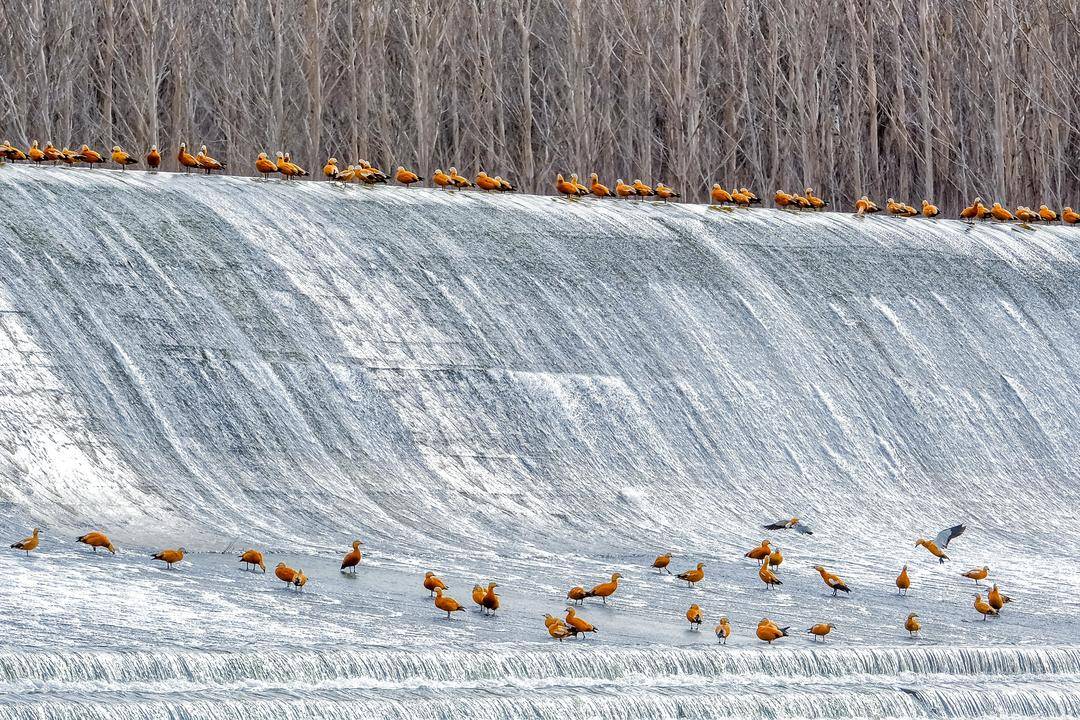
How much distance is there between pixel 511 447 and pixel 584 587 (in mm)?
3808

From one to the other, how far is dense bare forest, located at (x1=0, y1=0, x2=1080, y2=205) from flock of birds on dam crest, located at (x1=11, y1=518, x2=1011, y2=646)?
1782 centimetres

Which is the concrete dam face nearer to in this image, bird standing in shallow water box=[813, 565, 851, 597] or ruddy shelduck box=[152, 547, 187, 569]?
ruddy shelduck box=[152, 547, 187, 569]

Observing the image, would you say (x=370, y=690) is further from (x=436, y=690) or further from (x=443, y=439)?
(x=443, y=439)

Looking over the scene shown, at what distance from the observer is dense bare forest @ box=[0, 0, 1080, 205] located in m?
33.3

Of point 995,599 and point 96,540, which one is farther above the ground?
point 96,540

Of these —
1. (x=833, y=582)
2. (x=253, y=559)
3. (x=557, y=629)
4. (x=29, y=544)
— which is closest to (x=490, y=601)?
(x=557, y=629)

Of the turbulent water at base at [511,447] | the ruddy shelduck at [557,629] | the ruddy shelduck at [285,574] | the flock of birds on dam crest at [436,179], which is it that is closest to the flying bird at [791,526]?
the turbulent water at base at [511,447]

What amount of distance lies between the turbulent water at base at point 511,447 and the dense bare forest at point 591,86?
9.93 meters

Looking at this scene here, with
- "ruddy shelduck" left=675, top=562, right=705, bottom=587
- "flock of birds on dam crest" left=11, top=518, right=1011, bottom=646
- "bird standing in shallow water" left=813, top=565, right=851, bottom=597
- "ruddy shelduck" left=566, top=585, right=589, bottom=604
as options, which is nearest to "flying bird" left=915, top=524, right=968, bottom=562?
"flock of birds on dam crest" left=11, top=518, right=1011, bottom=646

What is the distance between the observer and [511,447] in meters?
18.1

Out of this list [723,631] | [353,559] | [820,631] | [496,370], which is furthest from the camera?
[496,370]

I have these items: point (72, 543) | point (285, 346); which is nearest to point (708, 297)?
point (285, 346)

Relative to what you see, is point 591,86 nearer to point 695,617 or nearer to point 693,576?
point 693,576

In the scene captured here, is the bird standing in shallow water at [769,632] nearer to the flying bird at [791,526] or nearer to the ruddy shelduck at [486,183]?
the flying bird at [791,526]
